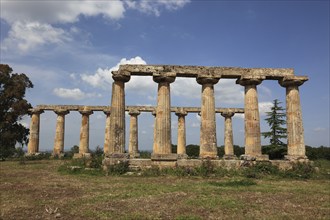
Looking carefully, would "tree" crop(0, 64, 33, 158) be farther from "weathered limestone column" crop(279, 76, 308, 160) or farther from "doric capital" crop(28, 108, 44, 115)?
"weathered limestone column" crop(279, 76, 308, 160)

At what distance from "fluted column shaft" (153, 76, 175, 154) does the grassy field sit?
5.93m

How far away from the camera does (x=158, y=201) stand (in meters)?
11.0

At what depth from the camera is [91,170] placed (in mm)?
20109

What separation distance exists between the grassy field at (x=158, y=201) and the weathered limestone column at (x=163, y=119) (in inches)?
229

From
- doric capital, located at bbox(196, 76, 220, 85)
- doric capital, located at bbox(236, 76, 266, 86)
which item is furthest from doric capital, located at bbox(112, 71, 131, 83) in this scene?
doric capital, located at bbox(236, 76, 266, 86)

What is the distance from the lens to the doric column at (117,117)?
21169 millimetres

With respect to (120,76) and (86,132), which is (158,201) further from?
(86,132)

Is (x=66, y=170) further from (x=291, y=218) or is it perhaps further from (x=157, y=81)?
(x=291, y=218)

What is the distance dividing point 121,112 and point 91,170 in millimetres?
4779

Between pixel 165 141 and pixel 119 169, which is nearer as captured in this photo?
pixel 119 169

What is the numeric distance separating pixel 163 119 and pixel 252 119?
273 inches

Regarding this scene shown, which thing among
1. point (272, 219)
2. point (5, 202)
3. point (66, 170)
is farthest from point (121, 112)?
point (272, 219)

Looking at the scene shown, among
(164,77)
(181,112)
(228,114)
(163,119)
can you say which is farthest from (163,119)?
(228,114)

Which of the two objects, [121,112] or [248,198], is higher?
[121,112]
